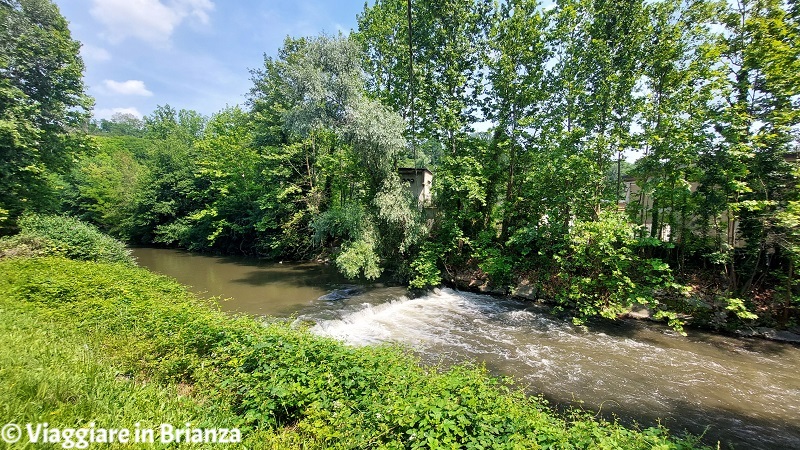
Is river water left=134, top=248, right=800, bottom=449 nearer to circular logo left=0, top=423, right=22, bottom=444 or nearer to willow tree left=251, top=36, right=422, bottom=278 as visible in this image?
willow tree left=251, top=36, right=422, bottom=278

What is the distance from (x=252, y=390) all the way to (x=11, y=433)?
183 cm

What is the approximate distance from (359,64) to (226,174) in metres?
14.0

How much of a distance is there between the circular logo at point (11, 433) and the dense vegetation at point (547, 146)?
33.6 ft

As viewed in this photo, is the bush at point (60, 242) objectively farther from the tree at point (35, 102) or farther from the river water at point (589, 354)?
the river water at point (589, 354)

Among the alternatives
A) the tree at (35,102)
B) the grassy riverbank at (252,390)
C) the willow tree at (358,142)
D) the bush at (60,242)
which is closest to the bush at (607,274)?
the willow tree at (358,142)

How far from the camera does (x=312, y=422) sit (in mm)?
3324

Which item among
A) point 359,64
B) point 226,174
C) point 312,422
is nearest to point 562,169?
point 359,64

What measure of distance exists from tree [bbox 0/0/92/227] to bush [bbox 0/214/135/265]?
→ 1.65 metres

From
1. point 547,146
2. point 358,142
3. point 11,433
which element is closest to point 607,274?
point 547,146

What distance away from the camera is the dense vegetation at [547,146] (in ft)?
29.5

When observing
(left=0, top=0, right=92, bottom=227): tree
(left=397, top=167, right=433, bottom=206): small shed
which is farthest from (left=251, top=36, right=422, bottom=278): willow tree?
(left=0, top=0, right=92, bottom=227): tree

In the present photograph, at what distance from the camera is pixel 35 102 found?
513 inches

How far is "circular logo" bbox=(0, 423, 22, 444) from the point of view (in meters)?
2.43

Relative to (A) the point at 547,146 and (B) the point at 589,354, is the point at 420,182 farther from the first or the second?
(B) the point at 589,354
